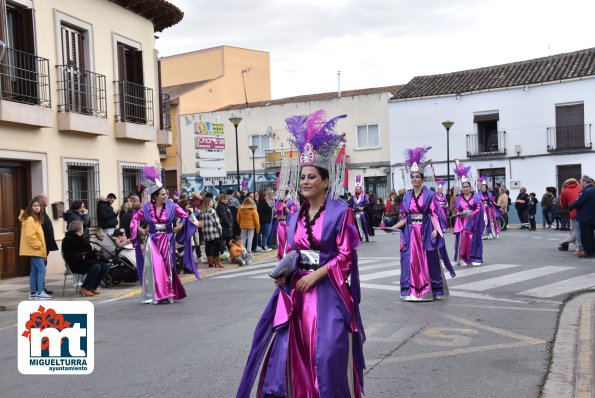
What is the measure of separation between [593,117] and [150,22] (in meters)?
21.4

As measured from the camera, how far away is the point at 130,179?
19.4 m

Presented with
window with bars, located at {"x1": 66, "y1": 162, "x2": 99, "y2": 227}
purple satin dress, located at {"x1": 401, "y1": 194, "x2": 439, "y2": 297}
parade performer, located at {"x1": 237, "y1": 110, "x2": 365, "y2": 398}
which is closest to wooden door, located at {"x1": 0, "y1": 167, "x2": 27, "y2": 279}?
window with bars, located at {"x1": 66, "y1": 162, "x2": 99, "y2": 227}

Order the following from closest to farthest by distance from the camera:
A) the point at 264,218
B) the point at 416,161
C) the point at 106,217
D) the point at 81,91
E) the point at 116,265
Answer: the point at 416,161
the point at 116,265
the point at 106,217
the point at 81,91
the point at 264,218

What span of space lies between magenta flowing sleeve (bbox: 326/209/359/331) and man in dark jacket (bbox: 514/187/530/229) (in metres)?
24.0

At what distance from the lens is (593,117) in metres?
32.0

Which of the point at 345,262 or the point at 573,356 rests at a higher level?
the point at 345,262

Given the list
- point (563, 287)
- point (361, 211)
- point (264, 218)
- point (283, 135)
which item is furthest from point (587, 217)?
point (283, 135)

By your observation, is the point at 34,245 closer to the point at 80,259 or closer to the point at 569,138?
the point at 80,259

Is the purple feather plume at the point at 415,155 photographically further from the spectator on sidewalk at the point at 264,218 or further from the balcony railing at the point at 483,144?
the balcony railing at the point at 483,144

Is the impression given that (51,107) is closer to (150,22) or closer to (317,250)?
(150,22)

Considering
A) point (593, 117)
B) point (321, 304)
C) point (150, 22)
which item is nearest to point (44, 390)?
point (321, 304)

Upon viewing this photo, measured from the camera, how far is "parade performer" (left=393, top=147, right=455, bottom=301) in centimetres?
996

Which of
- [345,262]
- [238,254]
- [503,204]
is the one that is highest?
[345,262]

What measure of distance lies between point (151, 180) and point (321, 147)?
5989mm
